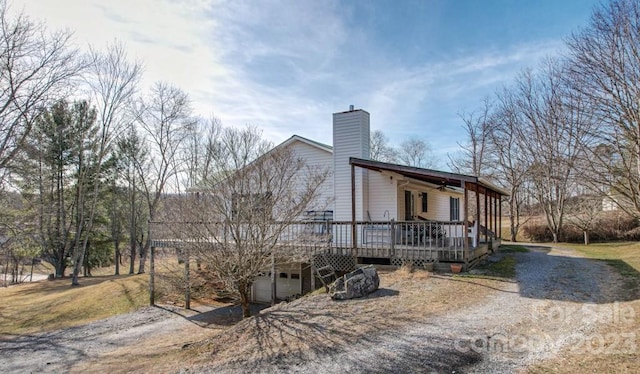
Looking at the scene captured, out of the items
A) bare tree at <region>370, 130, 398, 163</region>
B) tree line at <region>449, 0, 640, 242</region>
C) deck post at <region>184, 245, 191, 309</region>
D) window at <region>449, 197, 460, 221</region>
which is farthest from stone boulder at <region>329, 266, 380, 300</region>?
bare tree at <region>370, 130, 398, 163</region>

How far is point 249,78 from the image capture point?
1462 cm

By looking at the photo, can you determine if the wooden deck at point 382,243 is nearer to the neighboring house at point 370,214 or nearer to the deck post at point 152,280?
the neighboring house at point 370,214

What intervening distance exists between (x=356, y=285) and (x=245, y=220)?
323cm

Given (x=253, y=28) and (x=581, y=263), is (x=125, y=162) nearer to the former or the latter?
(x=253, y=28)

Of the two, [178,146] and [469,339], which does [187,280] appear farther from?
[178,146]

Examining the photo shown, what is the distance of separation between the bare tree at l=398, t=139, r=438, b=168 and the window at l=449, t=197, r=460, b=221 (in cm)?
2143

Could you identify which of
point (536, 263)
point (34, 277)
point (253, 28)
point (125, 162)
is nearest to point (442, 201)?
point (536, 263)

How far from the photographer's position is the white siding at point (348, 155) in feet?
45.0

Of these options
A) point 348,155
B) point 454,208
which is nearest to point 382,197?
point 348,155

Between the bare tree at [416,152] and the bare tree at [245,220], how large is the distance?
35340 millimetres

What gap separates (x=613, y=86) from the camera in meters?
12.2

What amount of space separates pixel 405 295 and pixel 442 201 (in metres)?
13.1

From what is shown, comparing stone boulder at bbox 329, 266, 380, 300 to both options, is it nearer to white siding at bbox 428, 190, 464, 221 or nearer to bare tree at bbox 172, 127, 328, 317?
bare tree at bbox 172, 127, 328, 317

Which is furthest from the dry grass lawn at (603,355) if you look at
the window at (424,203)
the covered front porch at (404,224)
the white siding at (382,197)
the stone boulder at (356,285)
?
the window at (424,203)
